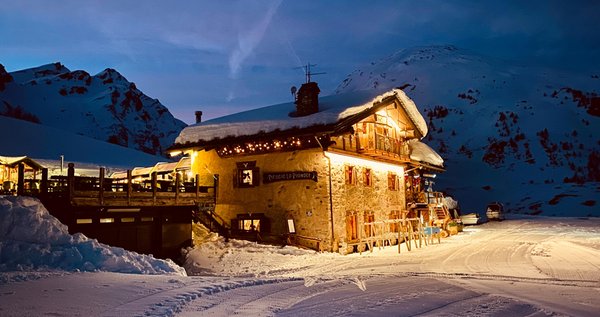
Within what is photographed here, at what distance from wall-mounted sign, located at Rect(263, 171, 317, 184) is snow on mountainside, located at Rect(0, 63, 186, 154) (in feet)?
314

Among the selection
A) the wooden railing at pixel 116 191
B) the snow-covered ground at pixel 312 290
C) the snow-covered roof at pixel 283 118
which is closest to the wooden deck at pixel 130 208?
the wooden railing at pixel 116 191

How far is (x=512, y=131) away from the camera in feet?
288

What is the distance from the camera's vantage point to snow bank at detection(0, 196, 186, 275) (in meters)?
12.7

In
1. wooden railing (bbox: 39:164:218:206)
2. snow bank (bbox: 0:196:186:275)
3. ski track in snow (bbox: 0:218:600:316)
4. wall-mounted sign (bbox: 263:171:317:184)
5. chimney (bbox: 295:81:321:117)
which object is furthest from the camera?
chimney (bbox: 295:81:321:117)

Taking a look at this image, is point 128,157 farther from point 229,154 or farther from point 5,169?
point 229,154

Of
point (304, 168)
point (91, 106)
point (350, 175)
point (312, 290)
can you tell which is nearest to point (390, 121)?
point (350, 175)

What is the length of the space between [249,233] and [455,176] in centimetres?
5871

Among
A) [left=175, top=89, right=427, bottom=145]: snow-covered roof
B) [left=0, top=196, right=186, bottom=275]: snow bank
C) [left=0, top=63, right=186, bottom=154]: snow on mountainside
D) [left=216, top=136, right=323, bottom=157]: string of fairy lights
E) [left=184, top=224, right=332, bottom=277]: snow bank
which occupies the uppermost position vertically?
[left=0, top=63, right=186, bottom=154]: snow on mountainside

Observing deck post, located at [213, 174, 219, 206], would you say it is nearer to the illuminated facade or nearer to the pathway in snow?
the illuminated facade

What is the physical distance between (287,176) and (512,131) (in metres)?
76.0

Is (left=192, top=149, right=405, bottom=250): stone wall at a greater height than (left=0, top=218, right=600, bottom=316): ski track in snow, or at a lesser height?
greater

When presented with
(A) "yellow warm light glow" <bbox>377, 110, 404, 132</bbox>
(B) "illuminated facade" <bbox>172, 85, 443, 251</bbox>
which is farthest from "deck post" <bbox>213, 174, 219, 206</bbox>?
(A) "yellow warm light glow" <bbox>377, 110, 404, 132</bbox>

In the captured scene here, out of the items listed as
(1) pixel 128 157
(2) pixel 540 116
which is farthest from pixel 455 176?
(1) pixel 128 157

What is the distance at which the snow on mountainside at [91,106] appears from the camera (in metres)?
118
